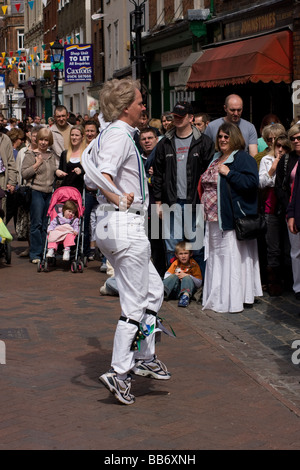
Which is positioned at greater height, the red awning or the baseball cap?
the red awning

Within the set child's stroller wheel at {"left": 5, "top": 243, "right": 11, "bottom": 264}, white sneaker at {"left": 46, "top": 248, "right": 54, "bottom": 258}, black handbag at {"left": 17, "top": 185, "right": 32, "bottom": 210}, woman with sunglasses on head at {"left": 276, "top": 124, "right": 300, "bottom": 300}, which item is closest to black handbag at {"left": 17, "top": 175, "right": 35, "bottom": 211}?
black handbag at {"left": 17, "top": 185, "right": 32, "bottom": 210}

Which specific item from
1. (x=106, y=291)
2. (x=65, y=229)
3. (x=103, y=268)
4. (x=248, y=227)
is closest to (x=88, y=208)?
(x=65, y=229)

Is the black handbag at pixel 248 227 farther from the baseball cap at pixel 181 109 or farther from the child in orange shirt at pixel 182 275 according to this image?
the baseball cap at pixel 181 109

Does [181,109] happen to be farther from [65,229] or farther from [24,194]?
[24,194]

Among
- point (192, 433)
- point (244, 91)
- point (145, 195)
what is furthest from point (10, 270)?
point (244, 91)

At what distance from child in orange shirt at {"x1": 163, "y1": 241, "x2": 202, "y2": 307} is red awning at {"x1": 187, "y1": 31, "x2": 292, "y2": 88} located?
6943mm

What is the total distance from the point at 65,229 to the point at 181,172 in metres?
2.97

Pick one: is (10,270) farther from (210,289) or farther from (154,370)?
(154,370)

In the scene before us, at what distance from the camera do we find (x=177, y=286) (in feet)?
34.3

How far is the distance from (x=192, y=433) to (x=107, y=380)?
0.97 m

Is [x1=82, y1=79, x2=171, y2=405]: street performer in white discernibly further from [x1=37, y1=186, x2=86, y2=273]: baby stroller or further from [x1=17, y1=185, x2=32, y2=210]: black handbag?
[x1=17, y1=185, x2=32, y2=210]: black handbag

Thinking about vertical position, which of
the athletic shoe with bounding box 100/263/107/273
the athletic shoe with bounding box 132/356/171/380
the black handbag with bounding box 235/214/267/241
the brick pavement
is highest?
the black handbag with bounding box 235/214/267/241

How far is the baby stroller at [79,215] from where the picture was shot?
41.8 ft

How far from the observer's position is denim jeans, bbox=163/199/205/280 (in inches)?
413
